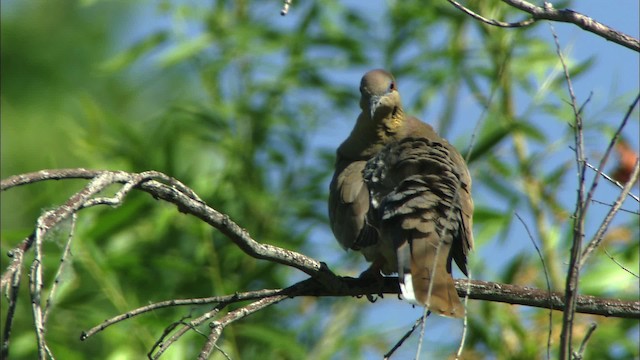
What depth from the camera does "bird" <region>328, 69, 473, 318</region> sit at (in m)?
4.20

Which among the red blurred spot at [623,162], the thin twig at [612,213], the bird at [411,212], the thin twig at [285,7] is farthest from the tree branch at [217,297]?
the red blurred spot at [623,162]

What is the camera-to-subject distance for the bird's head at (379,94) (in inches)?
217

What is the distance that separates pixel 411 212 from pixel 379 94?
4.23 ft

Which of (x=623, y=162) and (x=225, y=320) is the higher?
(x=623, y=162)

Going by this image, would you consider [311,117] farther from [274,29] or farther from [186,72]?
[186,72]

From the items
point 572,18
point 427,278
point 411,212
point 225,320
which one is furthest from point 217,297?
point 572,18

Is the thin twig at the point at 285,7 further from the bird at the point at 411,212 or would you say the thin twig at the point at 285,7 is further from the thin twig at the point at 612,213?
the bird at the point at 411,212

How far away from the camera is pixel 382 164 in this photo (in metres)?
4.90

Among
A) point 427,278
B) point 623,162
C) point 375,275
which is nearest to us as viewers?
point 427,278

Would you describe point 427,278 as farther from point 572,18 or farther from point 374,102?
point 374,102

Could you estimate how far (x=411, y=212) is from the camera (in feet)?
14.4

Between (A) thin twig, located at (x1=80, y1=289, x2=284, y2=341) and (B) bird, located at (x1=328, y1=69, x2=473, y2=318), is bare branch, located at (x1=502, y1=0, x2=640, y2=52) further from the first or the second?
(A) thin twig, located at (x1=80, y1=289, x2=284, y2=341)

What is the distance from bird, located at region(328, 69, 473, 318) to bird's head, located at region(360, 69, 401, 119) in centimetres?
10

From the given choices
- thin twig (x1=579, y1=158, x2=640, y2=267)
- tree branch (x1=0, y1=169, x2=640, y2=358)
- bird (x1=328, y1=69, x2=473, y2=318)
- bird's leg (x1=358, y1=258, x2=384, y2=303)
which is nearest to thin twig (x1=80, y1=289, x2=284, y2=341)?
tree branch (x1=0, y1=169, x2=640, y2=358)
